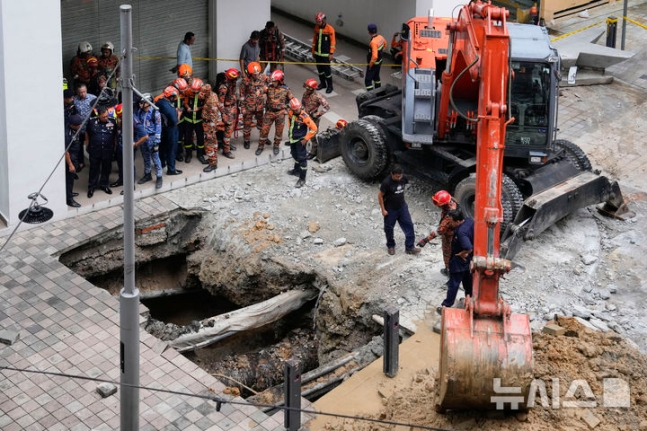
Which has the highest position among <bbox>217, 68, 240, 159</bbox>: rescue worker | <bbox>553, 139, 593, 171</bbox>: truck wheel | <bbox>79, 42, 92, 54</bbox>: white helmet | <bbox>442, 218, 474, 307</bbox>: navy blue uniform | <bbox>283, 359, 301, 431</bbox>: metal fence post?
<bbox>79, 42, 92, 54</bbox>: white helmet

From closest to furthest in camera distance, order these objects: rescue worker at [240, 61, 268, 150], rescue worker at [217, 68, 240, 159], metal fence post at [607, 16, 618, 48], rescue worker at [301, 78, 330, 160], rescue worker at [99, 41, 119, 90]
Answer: rescue worker at [217, 68, 240, 159], rescue worker at [240, 61, 268, 150], rescue worker at [301, 78, 330, 160], rescue worker at [99, 41, 119, 90], metal fence post at [607, 16, 618, 48]

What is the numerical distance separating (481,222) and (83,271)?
22.7ft

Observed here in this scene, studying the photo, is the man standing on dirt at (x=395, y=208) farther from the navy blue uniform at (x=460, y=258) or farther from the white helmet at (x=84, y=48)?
the white helmet at (x=84, y=48)

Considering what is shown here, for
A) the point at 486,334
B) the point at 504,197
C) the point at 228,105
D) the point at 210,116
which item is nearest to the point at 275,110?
the point at 228,105

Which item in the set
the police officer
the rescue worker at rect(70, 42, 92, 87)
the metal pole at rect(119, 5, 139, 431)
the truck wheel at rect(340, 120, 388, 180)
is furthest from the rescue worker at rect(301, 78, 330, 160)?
the metal pole at rect(119, 5, 139, 431)

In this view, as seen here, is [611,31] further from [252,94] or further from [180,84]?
[180,84]

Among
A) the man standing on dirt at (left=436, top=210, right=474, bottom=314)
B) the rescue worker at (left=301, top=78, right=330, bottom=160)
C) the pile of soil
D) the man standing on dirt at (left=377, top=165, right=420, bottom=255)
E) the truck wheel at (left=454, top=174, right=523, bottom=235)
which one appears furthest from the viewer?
the rescue worker at (left=301, top=78, right=330, bottom=160)

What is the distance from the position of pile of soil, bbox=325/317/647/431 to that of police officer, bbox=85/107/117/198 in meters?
6.46

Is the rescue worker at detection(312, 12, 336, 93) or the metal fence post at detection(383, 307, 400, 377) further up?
the rescue worker at detection(312, 12, 336, 93)

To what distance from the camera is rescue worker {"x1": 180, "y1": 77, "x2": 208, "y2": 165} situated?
16.6 metres

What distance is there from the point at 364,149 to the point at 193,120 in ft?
9.42

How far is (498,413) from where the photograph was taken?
10.5 m

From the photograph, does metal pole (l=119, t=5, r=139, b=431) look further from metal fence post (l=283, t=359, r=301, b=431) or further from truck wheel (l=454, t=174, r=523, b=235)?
truck wheel (l=454, t=174, r=523, b=235)

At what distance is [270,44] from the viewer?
19.5 meters
